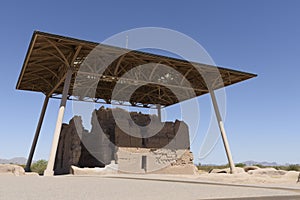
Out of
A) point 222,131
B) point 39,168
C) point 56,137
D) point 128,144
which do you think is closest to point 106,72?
point 128,144

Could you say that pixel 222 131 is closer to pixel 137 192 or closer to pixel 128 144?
pixel 128 144

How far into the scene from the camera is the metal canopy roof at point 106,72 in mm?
20266

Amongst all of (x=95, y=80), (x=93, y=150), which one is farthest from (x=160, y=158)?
(x=95, y=80)

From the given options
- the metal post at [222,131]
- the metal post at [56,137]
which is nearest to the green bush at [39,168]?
the metal post at [56,137]

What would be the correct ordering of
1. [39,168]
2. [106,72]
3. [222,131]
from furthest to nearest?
1. [39,168]
2. [222,131]
3. [106,72]

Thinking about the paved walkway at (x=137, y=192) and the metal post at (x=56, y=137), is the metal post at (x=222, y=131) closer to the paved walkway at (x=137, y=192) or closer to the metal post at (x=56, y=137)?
the metal post at (x=56, y=137)

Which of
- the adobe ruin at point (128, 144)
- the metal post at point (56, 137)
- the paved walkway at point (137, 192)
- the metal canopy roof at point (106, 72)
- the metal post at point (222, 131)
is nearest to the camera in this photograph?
the paved walkway at point (137, 192)

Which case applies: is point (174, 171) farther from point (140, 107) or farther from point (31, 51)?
point (31, 51)

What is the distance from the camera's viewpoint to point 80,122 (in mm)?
28203

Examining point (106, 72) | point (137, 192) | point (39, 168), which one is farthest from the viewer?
point (39, 168)

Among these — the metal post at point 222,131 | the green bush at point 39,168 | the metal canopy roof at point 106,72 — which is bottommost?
the green bush at point 39,168

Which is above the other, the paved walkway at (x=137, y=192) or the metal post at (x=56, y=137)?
the metal post at (x=56, y=137)

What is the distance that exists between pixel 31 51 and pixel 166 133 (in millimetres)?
14412

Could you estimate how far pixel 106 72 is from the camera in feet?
82.7
